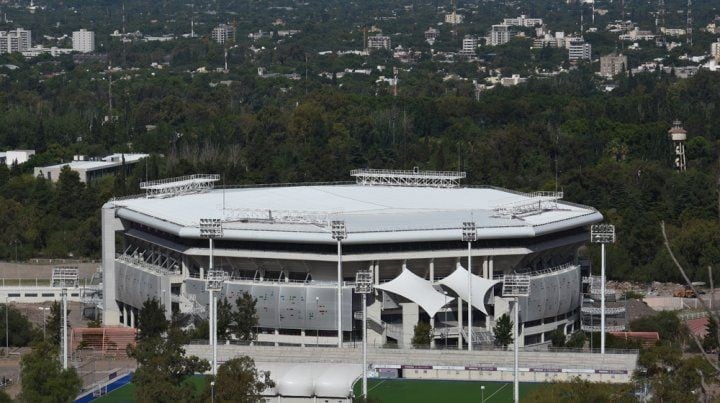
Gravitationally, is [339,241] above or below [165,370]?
above

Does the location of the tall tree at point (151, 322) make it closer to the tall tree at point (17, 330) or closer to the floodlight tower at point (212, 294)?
the floodlight tower at point (212, 294)

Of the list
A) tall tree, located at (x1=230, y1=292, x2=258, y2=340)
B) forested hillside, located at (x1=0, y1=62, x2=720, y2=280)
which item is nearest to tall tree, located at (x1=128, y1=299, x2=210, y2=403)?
tall tree, located at (x1=230, y1=292, x2=258, y2=340)

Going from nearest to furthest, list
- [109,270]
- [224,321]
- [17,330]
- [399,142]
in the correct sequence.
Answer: [224,321]
[17,330]
[109,270]
[399,142]

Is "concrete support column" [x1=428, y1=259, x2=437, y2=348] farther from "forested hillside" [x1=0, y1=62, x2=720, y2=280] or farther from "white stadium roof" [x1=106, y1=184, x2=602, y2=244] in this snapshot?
"forested hillside" [x1=0, y1=62, x2=720, y2=280]

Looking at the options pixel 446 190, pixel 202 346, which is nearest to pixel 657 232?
pixel 446 190

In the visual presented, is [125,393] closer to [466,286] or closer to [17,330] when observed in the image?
[17,330]

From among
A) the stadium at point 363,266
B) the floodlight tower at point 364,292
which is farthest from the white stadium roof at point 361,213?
the floodlight tower at point 364,292

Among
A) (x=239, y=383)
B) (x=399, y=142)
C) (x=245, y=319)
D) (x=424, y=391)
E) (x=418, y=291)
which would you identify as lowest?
(x=424, y=391)

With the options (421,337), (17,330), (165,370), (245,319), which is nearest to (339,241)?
(245,319)

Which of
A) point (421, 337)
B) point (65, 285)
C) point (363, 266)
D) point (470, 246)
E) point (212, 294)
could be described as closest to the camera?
point (65, 285)
